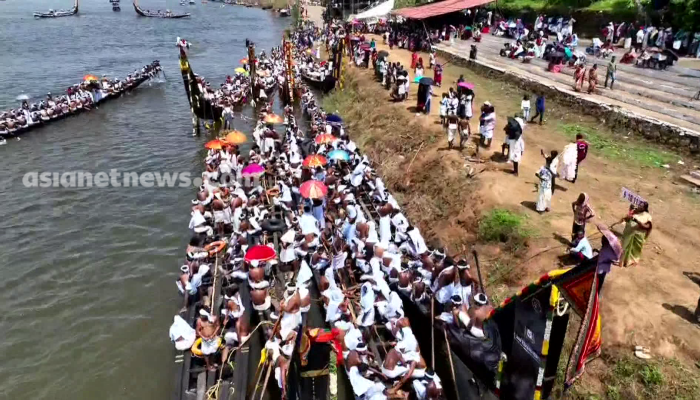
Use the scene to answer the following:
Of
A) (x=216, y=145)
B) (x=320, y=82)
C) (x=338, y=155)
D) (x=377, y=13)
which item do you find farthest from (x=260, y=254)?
(x=377, y=13)

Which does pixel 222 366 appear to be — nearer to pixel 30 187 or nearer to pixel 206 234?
pixel 206 234

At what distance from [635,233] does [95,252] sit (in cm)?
1286

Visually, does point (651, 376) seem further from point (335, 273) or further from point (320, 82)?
point (320, 82)

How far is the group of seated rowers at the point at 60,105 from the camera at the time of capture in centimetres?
2252

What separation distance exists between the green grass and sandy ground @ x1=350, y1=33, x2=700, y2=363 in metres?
0.34

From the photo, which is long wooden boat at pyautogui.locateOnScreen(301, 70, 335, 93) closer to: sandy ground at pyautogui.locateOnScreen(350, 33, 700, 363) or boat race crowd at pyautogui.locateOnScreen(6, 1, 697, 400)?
boat race crowd at pyautogui.locateOnScreen(6, 1, 697, 400)

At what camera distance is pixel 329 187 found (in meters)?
12.6

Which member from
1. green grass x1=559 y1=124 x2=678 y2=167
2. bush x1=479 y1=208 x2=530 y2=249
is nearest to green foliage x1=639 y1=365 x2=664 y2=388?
bush x1=479 y1=208 x2=530 y2=249

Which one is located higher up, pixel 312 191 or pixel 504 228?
pixel 312 191

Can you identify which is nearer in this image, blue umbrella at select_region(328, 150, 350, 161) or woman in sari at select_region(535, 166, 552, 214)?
woman in sari at select_region(535, 166, 552, 214)

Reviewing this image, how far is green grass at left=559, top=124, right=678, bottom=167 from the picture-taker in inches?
514

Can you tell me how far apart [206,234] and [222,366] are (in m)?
4.12

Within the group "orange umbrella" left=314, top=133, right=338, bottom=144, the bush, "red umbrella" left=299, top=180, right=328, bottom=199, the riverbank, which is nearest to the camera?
the riverbank

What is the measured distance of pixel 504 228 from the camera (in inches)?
422
